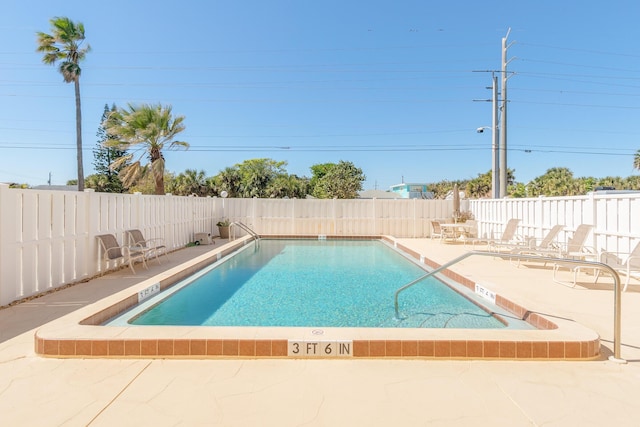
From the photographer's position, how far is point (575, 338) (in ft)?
10.5

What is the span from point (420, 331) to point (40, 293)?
200 inches

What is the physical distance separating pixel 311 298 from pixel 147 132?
35.7ft

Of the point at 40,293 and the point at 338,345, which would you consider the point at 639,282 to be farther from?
the point at 40,293

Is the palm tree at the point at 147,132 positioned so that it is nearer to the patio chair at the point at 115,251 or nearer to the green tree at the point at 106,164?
the patio chair at the point at 115,251

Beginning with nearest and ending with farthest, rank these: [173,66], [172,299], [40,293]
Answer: [40,293] < [172,299] < [173,66]

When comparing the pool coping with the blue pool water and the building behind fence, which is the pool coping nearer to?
the blue pool water

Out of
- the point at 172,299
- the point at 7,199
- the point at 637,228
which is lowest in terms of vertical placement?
the point at 172,299

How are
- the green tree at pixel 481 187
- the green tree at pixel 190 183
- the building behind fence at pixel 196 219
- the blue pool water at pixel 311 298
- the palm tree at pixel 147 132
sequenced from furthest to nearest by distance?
the green tree at pixel 481 187 < the green tree at pixel 190 183 < the palm tree at pixel 147 132 < the building behind fence at pixel 196 219 < the blue pool water at pixel 311 298

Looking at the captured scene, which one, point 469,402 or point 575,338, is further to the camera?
point 575,338

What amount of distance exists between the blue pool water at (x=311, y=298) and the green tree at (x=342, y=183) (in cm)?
2293

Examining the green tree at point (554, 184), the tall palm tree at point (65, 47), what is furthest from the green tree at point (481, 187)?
the tall palm tree at point (65, 47)

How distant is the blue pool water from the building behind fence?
165cm

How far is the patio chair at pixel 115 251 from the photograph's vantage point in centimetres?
651

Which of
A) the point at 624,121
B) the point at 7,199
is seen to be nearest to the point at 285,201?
the point at 7,199
